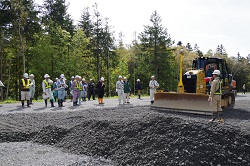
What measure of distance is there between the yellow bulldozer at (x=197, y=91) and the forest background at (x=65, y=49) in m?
18.9

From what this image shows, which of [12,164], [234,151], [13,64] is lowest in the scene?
[12,164]

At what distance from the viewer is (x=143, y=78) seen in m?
51.4

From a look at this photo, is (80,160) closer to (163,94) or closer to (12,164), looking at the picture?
(12,164)

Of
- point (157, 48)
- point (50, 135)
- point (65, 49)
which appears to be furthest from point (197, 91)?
point (157, 48)

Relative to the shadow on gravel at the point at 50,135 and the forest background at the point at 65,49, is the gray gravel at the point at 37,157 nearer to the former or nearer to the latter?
the shadow on gravel at the point at 50,135

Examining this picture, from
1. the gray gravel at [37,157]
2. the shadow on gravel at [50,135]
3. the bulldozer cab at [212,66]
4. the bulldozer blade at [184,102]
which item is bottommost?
the gray gravel at [37,157]

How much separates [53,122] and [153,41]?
126 ft

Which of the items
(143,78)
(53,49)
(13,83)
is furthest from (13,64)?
(143,78)

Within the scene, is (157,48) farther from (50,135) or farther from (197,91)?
(50,135)

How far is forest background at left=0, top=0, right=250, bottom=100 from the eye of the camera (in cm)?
2935

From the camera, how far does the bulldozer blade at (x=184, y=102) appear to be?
1161cm

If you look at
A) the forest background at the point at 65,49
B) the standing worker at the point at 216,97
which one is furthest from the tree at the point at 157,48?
the standing worker at the point at 216,97

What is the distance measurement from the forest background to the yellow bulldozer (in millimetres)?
18888

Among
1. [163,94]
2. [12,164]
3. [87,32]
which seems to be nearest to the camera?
[12,164]
